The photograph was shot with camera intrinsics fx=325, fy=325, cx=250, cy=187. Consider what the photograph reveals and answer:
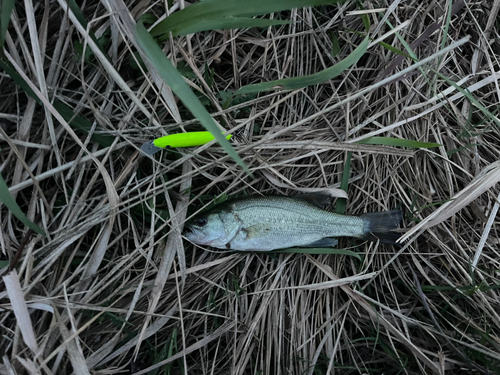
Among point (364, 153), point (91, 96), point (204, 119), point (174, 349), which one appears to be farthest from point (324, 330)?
point (91, 96)

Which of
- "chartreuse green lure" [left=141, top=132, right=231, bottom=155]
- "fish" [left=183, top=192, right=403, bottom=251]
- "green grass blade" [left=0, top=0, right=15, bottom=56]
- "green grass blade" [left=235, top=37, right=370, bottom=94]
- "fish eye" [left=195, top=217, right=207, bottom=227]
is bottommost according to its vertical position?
"fish" [left=183, top=192, right=403, bottom=251]

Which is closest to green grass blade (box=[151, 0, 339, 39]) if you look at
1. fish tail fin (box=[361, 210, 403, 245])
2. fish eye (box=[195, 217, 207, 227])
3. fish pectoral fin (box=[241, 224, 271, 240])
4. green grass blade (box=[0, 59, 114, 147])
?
green grass blade (box=[0, 59, 114, 147])

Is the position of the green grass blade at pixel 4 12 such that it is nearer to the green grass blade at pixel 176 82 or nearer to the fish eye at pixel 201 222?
the green grass blade at pixel 176 82

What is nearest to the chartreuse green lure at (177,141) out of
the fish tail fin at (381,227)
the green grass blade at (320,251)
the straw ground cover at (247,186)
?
the straw ground cover at (247,186)

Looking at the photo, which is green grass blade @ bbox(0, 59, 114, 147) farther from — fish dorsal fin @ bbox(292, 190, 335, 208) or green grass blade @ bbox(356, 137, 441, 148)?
green grass blade @ bbox(356, 137, 441, 148)

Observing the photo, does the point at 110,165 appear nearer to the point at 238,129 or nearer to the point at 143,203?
the point at 143,203

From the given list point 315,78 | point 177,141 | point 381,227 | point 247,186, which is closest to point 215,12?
point 315,78
